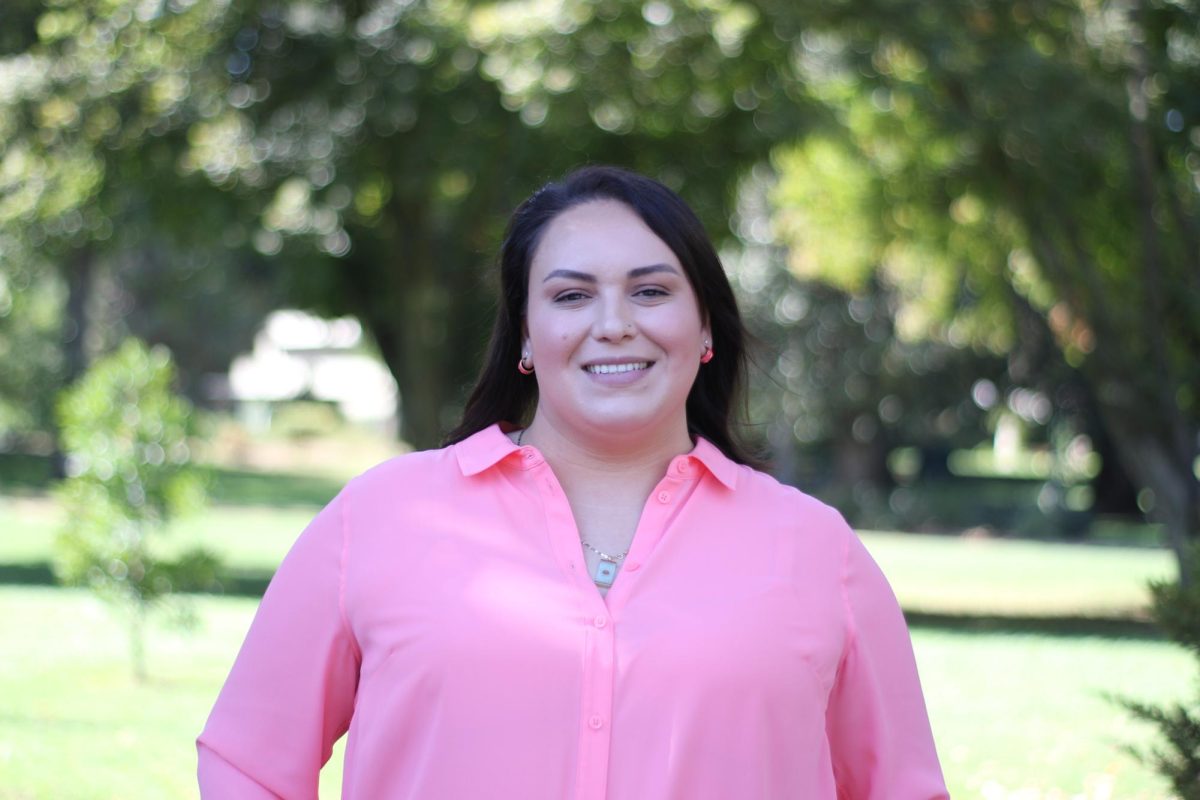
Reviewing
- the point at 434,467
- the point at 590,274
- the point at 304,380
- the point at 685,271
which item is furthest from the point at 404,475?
the point at 304,380

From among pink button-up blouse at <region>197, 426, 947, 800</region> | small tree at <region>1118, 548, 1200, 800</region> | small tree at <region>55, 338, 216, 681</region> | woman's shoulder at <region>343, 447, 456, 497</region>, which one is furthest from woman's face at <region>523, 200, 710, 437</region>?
small tree at <region>55, 338, 216, 681</region>

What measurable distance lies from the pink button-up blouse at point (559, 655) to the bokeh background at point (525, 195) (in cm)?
525

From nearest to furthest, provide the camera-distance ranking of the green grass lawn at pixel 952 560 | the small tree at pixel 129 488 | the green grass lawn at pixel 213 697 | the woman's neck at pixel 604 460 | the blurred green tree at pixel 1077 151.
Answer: the woman's neck at pixel 604 460, the green grass lawn at pixel 213 697, the small tree at pixel 129 488, the blurred green tree at pixel 1077 151, the green grass lawn at pixel 952 560

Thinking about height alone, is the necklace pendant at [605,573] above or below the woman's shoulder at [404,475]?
below

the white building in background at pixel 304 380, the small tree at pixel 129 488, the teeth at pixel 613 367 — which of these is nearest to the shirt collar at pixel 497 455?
the teeth at pixel 613 367

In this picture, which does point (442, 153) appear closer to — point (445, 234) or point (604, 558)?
point (445, 234)

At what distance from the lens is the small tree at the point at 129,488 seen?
10570 millimetres

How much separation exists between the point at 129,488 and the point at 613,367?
8658 mm

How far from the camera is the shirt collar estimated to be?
2.70m

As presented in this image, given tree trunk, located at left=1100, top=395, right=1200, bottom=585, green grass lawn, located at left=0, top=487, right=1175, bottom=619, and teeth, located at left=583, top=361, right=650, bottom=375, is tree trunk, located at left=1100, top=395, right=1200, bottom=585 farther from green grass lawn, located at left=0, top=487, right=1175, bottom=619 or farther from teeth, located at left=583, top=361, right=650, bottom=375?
teeth, located at left=583, top=361, right=650, bottom=375

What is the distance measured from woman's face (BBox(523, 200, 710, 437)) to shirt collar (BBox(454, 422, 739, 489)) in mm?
93

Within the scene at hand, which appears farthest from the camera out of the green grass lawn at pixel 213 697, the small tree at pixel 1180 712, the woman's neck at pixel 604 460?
the green grass lawn at pixel 213 697

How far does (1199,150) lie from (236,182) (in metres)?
8.91

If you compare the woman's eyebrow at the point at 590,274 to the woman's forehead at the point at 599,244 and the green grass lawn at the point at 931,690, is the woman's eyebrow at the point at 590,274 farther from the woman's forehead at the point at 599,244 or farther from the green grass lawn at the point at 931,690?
the green grass lawn at the point at 931,690
